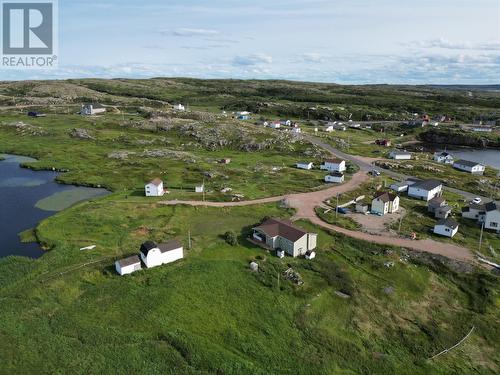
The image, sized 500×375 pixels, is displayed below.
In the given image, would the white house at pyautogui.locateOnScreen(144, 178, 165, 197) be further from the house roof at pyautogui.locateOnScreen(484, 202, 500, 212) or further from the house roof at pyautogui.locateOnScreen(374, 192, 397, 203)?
the house roof at pyautogui.locateOnScreen(484, 202, 500, 212)

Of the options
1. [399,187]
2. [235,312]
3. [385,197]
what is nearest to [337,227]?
[385,197]

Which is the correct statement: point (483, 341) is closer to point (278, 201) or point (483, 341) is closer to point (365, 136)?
point (278, 201)

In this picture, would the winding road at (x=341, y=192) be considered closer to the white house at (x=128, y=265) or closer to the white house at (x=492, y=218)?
the white house at (x=492, y=218)

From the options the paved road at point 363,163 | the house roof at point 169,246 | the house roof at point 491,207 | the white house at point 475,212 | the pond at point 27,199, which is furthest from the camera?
the paved road at point 363,163

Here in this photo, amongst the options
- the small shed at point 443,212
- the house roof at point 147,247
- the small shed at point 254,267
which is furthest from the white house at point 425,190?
the house roof at point 147,247

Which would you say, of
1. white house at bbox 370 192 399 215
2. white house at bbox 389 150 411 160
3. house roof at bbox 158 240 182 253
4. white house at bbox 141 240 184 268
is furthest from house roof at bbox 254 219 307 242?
white house at bbox 389 150 411 160

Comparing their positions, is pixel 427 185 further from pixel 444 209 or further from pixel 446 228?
pixel 446 228
